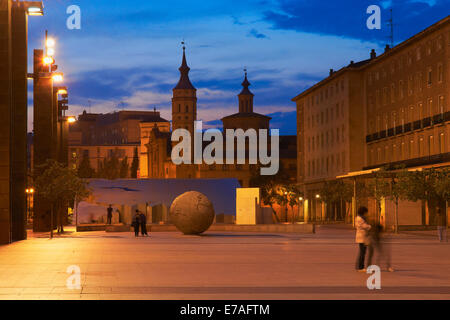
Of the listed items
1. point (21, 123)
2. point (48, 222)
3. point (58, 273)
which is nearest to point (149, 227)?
point (48, 222)

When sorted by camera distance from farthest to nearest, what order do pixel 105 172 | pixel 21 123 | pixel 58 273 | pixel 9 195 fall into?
pixel 105 172, pixel 21 123, pixel 9 195, pixel 58 273

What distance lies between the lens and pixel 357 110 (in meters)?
99.4

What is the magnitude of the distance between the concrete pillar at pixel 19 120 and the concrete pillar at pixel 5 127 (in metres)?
2.61

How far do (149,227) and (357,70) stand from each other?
46566 millimetres

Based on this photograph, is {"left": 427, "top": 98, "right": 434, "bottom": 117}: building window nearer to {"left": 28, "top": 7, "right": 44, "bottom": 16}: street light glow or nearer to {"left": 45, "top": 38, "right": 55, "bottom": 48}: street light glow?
{"left": 45, "top": 38, "right": 55, "bottom": 48}: street light glow

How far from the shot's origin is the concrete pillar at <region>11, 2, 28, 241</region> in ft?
136

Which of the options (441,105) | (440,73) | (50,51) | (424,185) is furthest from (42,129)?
(440,73)

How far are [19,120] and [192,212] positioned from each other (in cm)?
1084

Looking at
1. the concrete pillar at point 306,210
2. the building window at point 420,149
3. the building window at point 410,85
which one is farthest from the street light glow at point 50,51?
the concrete pillar at point 306,210

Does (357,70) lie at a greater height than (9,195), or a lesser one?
greater

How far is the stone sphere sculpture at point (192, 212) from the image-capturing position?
153ft

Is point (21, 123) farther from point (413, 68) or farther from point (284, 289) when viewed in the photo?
point (413, 68)

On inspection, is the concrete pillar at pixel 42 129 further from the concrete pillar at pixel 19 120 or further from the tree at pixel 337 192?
the tree at pixel 337 192

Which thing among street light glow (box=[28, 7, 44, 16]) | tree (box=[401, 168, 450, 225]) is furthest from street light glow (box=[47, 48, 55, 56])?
tree (box=[401, 168, 450, 225])
